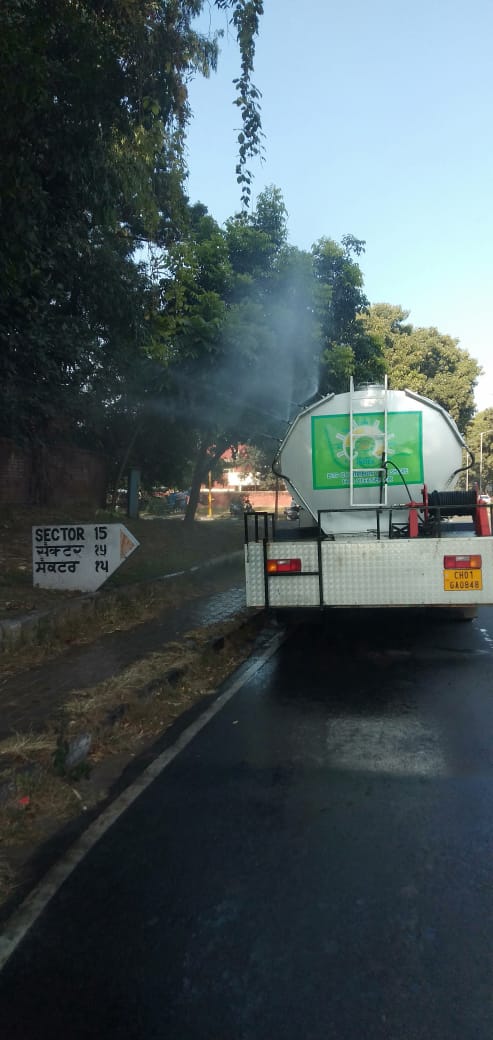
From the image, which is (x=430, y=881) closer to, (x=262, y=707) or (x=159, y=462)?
(x=262, y=707)

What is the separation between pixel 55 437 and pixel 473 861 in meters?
16.4

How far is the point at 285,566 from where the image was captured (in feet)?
24.6

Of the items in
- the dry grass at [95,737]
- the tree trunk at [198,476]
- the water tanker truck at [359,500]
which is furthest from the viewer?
the tree trunk at [198,476]

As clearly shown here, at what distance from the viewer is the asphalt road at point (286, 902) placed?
256cm

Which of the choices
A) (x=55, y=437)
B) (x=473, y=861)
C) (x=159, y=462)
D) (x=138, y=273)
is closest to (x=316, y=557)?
(x=473, y=861)

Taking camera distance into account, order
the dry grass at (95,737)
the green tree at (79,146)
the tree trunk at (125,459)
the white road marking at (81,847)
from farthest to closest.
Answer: the tree trunk at (125,459), the green tree at (79,146), the dry grass at (95,737), the white road marking at (81,847)

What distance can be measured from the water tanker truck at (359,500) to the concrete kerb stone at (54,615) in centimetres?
238

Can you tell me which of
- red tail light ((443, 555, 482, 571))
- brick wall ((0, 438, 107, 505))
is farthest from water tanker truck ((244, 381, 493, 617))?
brick wall ((0, 438, 107, 505))

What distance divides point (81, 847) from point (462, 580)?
4549 millimetres

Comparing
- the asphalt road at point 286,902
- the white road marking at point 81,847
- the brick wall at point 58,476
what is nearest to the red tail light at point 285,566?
the white road marking at point 81,847

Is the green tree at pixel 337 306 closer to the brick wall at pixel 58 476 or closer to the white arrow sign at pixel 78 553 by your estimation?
the brick wall at pixel 58 476

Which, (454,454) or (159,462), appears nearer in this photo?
(454,454)

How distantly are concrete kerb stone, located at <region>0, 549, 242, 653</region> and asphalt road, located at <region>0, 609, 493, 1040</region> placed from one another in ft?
9.92

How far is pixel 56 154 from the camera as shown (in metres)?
7.48
